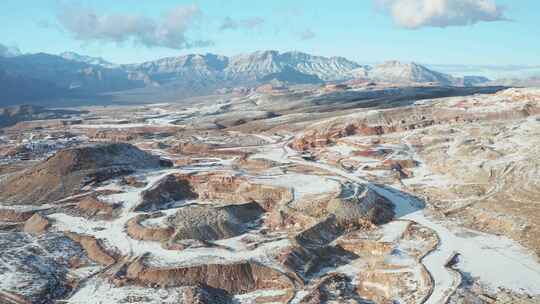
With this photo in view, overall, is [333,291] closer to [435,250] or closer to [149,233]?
[435,250]

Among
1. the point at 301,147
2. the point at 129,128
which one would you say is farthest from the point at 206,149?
the point at 129,128

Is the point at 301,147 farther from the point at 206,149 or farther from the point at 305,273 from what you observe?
the point at 305,273

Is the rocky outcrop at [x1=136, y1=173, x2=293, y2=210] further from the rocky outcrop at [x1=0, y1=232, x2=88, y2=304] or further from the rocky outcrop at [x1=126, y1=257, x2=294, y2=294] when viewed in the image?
the rocky outcrop at [x1=126, y1=257, x2=294, y2=294]

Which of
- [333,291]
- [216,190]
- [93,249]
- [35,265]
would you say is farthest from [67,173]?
[333,291]

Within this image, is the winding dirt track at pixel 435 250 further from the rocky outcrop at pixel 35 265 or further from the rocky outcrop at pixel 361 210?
the rocky outcrop at pixel 35 265

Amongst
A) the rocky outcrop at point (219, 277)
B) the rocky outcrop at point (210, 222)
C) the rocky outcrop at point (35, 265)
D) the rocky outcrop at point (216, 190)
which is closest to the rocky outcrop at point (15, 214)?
the rocky outcrop at point (35, 265)

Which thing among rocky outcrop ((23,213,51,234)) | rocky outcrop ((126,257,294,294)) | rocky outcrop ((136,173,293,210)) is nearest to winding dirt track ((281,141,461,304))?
rocky outcrop ((126,257,294,294))
